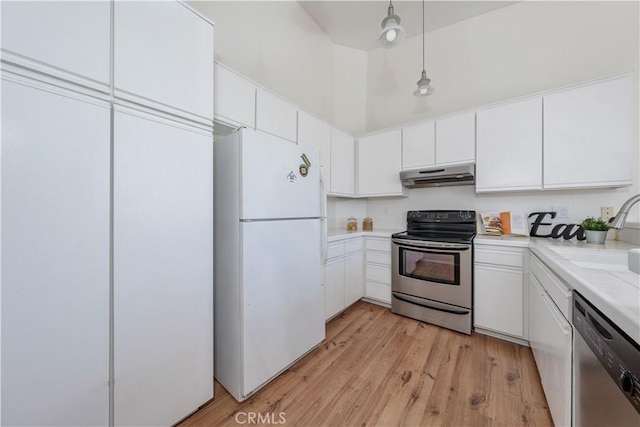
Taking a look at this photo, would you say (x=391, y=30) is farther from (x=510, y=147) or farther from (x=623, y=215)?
(x=623, y=215)

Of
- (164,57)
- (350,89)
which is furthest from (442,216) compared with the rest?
(164,57)

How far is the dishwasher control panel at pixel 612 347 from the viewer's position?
1.82 feet

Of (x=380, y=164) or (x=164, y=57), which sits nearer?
(x=164, y=57)

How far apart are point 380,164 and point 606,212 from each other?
2.08 meters

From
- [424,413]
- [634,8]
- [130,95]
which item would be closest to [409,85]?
[634,8]

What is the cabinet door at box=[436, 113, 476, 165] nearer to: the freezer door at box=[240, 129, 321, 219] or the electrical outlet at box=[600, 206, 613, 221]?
Result: the electrical outlet at box=[600, 206, 613, 221]

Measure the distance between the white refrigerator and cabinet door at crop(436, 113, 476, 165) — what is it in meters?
1.66

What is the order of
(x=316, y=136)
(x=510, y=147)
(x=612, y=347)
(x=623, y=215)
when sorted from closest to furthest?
(x=612, y=347), (x=623, y=215), (x=510, y=147), (x=316, y=136)

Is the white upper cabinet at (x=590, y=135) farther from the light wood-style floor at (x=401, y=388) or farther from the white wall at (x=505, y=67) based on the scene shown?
the light wood-style floor at (x=401, y=388)

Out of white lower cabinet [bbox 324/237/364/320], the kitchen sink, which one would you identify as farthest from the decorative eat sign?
white lower cabinet [bbox 324/237/364/320]

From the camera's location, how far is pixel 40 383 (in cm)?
89

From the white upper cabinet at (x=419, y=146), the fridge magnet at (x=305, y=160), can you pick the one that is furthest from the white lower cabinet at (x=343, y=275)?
the white upper cabinet at (x=419, y=146)

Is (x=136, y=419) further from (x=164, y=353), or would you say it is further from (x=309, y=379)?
(x=309, y=379)

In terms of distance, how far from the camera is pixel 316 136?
2.59m
